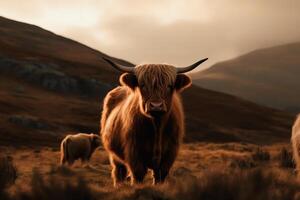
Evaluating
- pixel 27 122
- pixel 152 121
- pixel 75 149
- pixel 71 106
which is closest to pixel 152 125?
pixel 152 121

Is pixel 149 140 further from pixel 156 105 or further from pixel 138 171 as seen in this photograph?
pixel 156 105

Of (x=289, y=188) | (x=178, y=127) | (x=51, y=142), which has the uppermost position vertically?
(x=178, y=127)

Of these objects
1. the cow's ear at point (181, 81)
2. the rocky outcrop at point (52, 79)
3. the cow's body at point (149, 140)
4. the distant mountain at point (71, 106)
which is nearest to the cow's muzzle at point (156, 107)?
the cow's body at point (149, 140)

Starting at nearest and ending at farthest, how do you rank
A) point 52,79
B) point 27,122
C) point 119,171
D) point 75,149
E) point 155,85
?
point 155,85
point 119,171
point 75,149
point 27,122
point 52,79

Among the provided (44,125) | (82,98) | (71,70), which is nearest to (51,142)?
(44,125)

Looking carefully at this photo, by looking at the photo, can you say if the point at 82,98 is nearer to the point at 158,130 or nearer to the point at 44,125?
the point at 44,125

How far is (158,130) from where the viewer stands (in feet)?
26.6

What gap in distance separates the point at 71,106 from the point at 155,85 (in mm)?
50907

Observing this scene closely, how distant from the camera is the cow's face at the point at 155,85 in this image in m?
7.75

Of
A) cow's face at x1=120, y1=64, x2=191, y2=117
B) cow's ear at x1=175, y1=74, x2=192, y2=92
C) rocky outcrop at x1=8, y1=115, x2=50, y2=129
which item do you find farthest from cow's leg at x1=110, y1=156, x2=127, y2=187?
rocky outcrop at x1=8, y1=115, x2=50, y2=129

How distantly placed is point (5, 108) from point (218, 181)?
144 feet

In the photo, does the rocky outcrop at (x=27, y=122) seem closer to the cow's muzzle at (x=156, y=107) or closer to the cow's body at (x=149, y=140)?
the cow's body at (x=149, y=140)

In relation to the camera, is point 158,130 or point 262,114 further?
point 262,114

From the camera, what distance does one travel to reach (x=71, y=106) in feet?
191
